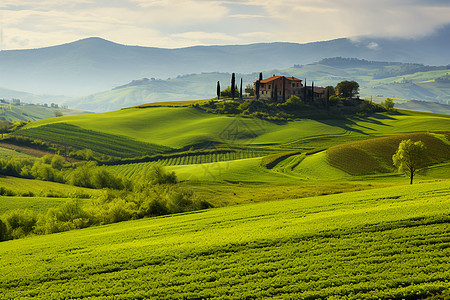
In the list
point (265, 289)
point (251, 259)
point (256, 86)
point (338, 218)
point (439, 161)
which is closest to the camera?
point (265, 289)

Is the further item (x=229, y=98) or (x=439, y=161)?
(x=229, y=98)

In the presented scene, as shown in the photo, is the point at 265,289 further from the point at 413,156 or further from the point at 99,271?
the point at 413,156

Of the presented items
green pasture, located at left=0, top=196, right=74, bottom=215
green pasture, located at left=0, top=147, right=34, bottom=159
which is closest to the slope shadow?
green pasture, located at left=0, top=196, right=74, bottom=215

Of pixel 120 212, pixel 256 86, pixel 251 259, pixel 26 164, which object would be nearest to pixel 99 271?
pixel 251 259

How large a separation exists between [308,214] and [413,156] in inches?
1527

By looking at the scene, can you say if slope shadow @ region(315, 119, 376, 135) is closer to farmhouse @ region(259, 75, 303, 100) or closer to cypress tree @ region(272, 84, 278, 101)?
cypress tree @ region(272, 84, 278, 101)

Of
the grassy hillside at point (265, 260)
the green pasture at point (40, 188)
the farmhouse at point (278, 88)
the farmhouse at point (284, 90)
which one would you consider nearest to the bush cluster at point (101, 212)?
the grassy hillside at point (265, 260)

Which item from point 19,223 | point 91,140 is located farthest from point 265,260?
point 91,140

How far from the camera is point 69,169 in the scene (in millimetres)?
109438

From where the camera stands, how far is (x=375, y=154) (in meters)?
93.6

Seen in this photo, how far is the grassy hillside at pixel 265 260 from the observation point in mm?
23984

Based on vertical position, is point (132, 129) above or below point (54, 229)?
above

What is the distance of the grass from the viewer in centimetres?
8694

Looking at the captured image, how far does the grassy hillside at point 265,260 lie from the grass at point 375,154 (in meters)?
46.1
